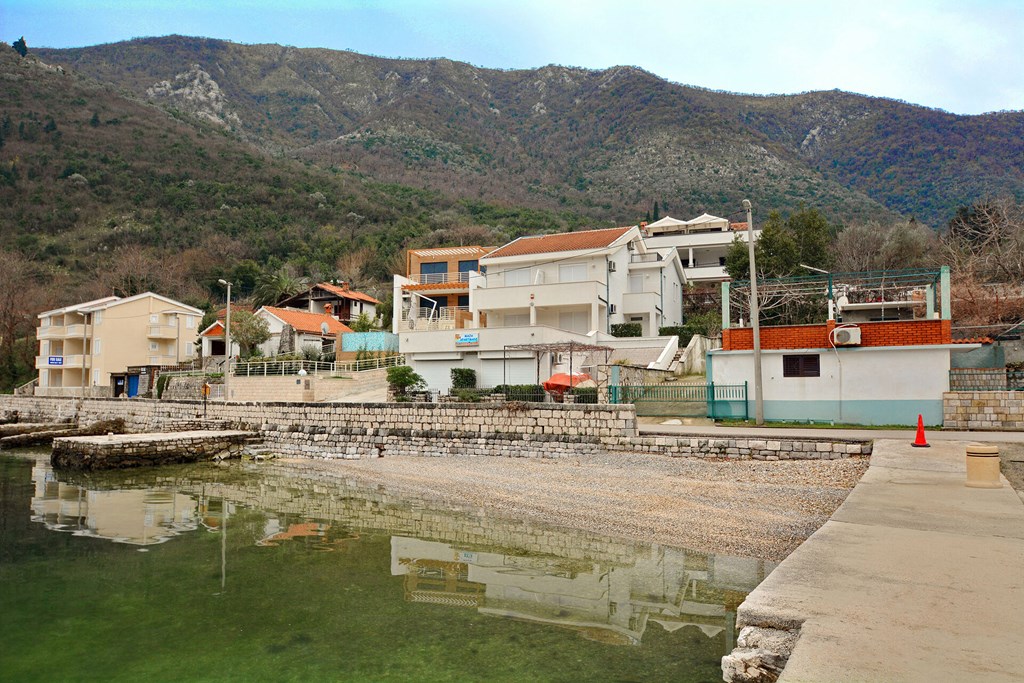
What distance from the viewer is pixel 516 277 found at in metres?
42.4

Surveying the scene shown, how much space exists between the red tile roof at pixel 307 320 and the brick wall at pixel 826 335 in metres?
36.6

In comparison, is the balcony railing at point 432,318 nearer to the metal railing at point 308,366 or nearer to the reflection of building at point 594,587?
the metal railing at point 308,366

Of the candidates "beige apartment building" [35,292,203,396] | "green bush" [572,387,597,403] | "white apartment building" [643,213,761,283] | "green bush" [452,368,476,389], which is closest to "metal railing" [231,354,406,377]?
"green bush" [452,368,476,389]

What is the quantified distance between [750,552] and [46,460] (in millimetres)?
33509

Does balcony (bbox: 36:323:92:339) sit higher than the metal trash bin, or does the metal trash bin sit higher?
balcony (bbox: 36:323:92:339)

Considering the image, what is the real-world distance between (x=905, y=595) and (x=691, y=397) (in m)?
20.1

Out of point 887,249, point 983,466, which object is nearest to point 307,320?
point 887,249

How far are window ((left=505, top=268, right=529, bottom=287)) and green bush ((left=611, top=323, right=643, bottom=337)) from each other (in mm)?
6403

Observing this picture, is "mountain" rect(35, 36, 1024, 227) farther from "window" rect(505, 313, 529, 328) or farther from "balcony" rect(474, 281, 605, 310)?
"balcony" rect(474, 281, 605, 310)

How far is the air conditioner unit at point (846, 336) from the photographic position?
22.9 m

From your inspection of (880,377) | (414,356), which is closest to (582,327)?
(414,356)

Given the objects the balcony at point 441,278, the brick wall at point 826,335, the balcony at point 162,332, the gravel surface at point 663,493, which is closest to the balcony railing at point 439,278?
the balcony at point 441,278

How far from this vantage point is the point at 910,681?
4.10 meters

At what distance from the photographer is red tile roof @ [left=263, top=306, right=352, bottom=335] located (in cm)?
5272
